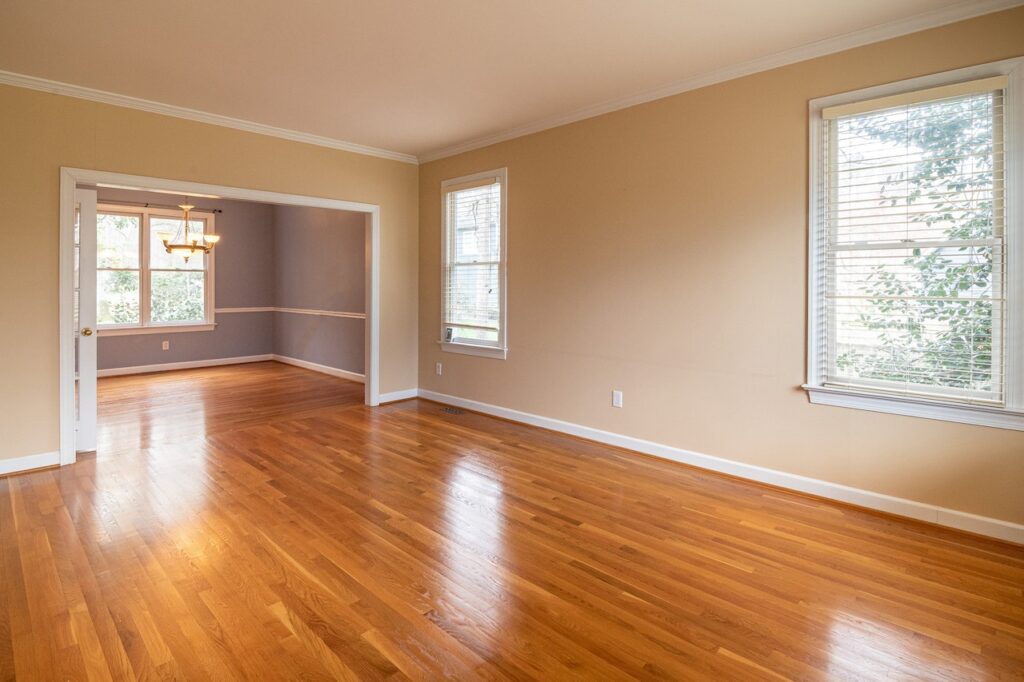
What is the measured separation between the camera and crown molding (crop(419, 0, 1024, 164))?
2873 mm

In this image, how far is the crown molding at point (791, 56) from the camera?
2.87m

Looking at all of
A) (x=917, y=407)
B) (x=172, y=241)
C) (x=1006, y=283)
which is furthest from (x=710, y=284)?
(x=172, y=241)

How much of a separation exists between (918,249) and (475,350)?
3782 mm

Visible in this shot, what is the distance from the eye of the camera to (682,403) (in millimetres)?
4090

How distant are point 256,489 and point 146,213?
21.0 feet

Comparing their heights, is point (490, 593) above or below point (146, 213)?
below

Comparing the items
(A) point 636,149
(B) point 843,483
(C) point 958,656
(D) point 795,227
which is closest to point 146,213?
(A) point 636,149

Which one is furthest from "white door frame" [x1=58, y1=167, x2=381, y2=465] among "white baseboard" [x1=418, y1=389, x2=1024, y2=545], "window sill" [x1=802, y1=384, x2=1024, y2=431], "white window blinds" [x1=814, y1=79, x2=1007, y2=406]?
"window sill" [x1=802, y1=384, x2=1024, y2=431]

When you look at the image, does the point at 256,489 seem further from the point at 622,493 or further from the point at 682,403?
the point at 682,403

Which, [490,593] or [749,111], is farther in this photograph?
[749,111]

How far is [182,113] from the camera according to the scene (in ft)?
15.1

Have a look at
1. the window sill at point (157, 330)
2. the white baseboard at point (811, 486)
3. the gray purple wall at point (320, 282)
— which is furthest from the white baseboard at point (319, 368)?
the white baseboard at point (811, 486)

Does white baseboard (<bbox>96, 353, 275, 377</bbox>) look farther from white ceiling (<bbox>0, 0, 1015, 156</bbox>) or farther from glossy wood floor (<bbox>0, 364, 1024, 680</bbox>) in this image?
white ceiling (<bbox>0, 0, 1015, 156</bbox>)

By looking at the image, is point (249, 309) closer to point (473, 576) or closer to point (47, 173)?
point (47, 173)
